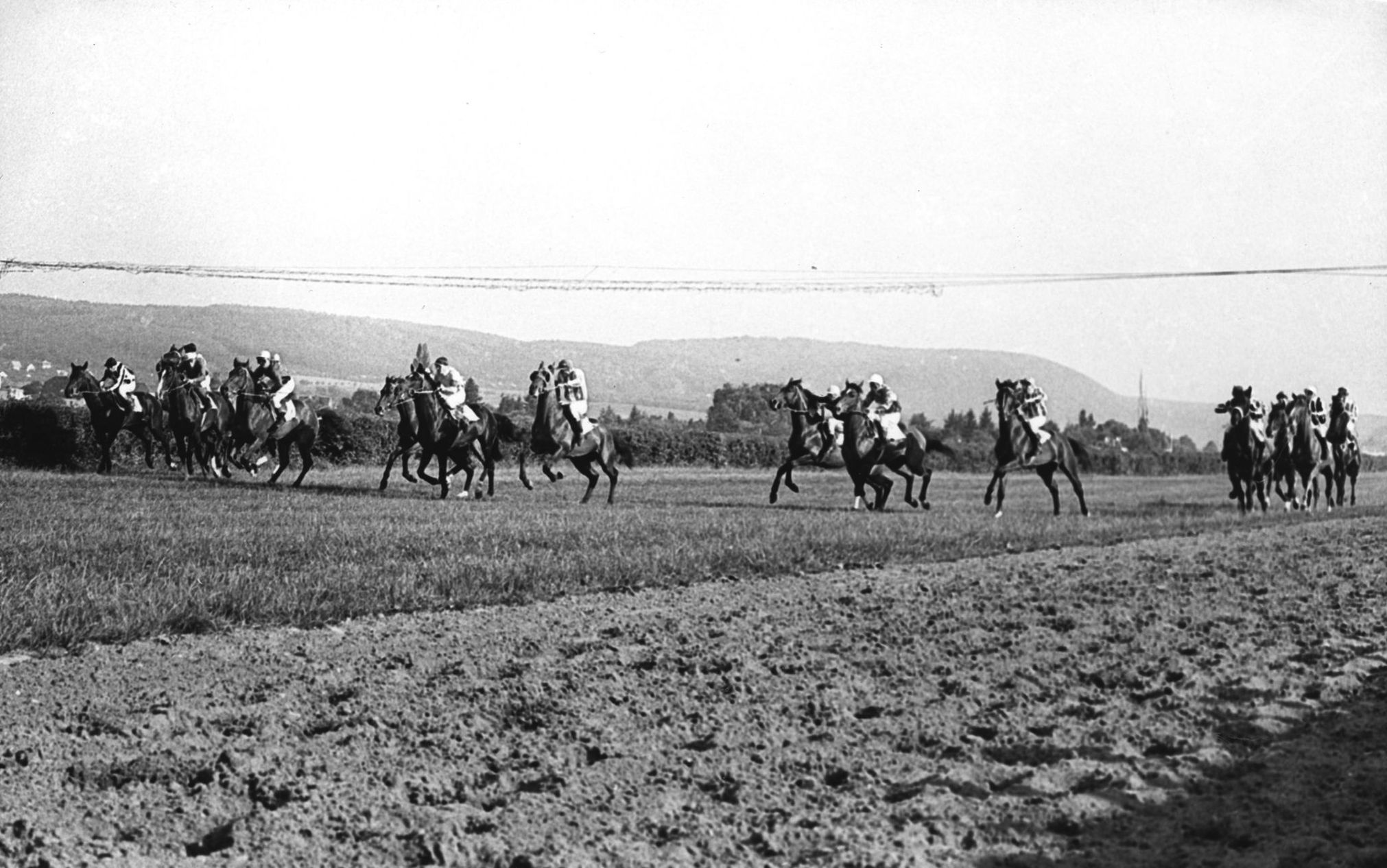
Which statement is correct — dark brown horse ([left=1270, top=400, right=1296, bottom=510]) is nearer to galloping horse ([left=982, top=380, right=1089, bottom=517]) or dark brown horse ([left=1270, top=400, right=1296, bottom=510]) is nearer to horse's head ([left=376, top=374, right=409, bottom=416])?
galloping horse ([left=982, top=380, right=1089, bottom=517])

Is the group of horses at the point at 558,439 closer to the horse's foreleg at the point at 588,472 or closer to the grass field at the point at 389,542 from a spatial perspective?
the horse's foreleg at the point at 588,472

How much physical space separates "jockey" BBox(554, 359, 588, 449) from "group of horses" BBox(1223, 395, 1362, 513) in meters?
11.7

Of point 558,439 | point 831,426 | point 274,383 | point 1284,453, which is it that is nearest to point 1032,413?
point 831,426

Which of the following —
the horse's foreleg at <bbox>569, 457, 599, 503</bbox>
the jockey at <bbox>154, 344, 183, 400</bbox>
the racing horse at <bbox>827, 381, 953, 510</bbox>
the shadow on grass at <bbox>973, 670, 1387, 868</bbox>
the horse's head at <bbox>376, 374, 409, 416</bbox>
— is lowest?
the shadow on grass at <bbox>973, 670, 1387, 868</bbox>

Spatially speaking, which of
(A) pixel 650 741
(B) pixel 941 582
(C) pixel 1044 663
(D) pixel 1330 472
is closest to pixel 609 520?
(B) pixel 941 582

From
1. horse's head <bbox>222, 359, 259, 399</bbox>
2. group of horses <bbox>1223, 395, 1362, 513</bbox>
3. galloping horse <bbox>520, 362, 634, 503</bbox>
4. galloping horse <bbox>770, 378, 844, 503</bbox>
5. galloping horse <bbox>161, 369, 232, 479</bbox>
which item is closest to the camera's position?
galloping horse <bbox>520, 362, 634, 503</bbox>

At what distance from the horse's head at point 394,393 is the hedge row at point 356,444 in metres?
3.97

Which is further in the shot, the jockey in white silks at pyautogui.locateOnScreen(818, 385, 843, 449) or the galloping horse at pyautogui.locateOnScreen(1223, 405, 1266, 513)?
the galloping horse at pyautogui.locateOnScreen(1223, 405, 1266, 513)

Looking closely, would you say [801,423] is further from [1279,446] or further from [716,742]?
[716,742]

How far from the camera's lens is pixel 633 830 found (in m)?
5.37

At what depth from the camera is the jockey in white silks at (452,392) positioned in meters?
23.6

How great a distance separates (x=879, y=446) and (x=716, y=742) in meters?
16.4

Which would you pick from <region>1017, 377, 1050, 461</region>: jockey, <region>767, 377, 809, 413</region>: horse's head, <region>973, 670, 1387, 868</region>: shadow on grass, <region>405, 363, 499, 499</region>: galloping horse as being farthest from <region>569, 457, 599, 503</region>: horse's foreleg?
<region>973, 670, 1387, 868</region>: shadow on grass

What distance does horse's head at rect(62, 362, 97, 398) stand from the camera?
91.5 feet
